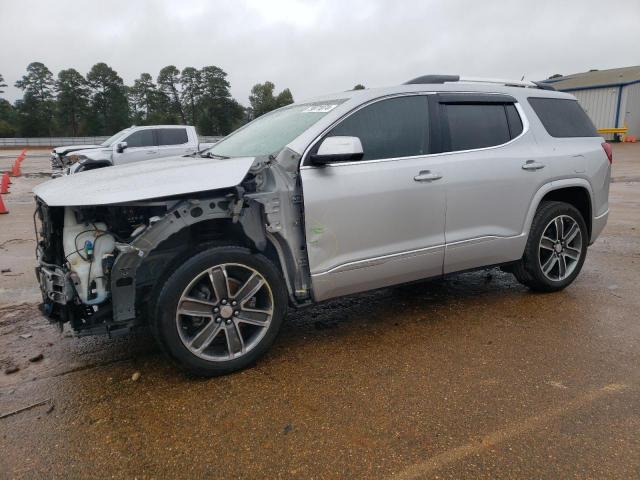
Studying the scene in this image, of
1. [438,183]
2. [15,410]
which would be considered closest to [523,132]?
[438,183]

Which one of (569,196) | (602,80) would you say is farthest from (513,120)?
(602,80)

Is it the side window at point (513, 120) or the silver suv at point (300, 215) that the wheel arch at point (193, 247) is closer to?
the silver suv at point (300, 215)

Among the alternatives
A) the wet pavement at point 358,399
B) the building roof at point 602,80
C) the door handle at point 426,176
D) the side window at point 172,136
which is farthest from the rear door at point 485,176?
the building roof at point 602,80

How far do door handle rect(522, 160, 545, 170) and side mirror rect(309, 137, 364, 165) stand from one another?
5.90ft

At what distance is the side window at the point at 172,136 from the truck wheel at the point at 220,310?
1173cm

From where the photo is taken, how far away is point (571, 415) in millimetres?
2639

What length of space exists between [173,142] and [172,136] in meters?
0.19

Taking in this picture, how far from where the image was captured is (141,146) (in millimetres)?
13664

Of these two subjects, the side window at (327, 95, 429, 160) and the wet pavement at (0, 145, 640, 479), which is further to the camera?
the side window at (327, 95, 429, 160)

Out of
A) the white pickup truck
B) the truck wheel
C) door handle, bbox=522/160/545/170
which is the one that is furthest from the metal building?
the truck wheel

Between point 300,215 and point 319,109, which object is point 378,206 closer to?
point 300,215

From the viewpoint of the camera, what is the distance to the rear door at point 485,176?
3.84m

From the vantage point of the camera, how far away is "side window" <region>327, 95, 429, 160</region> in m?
3.50

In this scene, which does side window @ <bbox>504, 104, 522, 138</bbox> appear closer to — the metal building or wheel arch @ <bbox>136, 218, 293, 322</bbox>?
wheel arch @ <bbox>136, 218, 293, 322</bbox>
